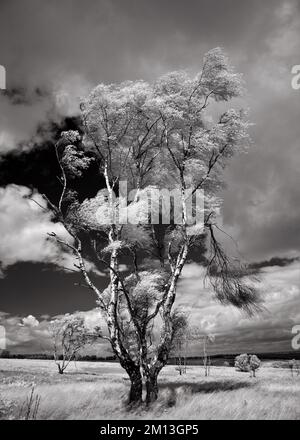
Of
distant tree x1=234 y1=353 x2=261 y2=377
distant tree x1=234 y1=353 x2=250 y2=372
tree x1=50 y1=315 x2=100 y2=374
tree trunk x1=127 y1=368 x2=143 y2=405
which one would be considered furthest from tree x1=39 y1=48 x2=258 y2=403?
distant tree x1=234 y1=353 x2=250 y2=372

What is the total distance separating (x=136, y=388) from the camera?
1289 centimetres

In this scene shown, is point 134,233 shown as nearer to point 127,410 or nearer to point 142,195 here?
point 142,195

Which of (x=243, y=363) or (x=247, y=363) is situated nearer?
(x=247, y=363)

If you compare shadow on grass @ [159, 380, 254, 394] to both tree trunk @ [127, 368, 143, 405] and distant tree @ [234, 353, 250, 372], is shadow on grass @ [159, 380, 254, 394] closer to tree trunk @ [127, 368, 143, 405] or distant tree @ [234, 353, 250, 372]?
tree trunk @ [127, 368, 143, 405]

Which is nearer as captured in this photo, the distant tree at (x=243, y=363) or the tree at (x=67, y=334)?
the tree at (x=67, y=334)

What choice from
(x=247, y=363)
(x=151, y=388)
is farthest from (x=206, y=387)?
(x=247, y=363)

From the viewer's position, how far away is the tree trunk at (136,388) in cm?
1258

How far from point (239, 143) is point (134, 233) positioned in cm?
668

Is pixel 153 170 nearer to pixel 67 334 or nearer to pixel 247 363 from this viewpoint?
pixel 67 334

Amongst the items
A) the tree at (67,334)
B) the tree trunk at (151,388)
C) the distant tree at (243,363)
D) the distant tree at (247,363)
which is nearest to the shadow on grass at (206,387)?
the tree trunk at (151,388)

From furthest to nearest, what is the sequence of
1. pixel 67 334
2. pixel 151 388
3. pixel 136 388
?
pixel 67 334
pixel 136 388
pixel 151 388

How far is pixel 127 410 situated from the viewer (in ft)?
39.0

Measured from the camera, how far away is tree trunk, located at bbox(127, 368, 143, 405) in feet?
41.3

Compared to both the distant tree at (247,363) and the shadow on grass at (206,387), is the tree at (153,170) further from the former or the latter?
the distant tree at (247,363)
